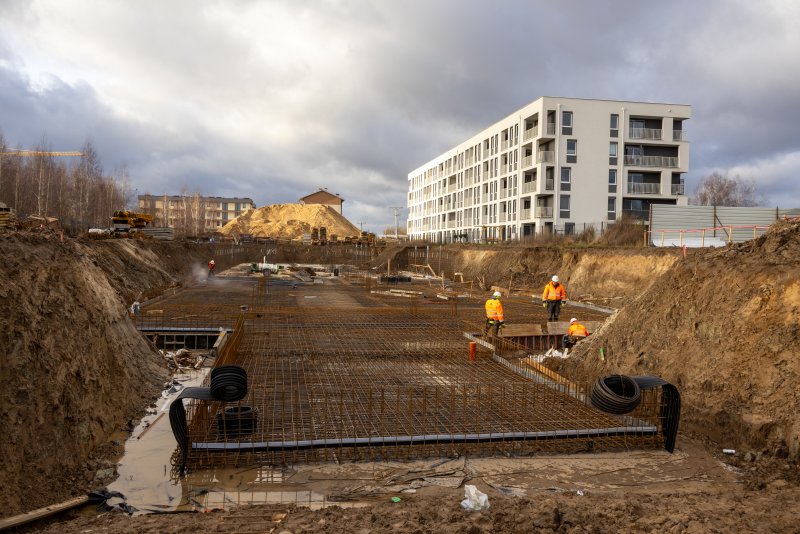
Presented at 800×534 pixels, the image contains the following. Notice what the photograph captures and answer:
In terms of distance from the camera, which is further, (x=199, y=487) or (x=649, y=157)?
(x=649, y=157)

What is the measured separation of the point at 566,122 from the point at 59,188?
4079 centimetres

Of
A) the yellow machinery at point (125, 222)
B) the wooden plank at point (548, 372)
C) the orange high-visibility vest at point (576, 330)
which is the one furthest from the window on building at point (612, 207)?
the yellow machinery at point (125, 222)

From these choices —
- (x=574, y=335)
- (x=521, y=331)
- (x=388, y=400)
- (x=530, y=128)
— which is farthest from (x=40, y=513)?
(x=530, y=128)

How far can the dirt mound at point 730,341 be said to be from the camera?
7.46m

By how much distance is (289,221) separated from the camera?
3593 inches

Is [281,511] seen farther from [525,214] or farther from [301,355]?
[525,214]

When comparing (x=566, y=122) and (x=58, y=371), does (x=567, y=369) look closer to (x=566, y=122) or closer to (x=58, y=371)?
(x=58, y=371)

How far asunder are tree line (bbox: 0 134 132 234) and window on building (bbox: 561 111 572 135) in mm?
34525

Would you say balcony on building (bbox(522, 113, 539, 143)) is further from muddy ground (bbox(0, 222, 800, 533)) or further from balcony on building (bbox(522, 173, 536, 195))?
muddy ground (bbox(0, 222, 800, 533))

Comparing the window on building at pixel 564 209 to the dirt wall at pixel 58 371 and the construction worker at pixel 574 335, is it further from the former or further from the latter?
the dirt wall at pixel 58 371

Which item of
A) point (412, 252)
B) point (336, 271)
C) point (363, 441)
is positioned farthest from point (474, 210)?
point (363, 441)

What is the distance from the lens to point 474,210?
54969 mm

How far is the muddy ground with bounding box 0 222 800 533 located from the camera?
5031 mm

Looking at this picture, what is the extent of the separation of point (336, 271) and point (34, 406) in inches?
1376
